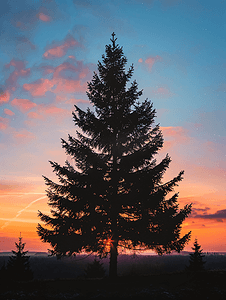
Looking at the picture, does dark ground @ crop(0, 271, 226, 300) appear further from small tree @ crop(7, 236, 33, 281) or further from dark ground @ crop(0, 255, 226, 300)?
small tree @ crop(7, 236, 33, 281)

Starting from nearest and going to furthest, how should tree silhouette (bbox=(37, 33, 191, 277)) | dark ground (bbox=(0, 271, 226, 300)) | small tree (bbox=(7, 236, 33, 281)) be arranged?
dark ground (bbox=(0, 271, 226, 300)), tree silhouette (bbox=(37, 33, 191, 277)), small tree (bbox=(7, 236, 33, 281))

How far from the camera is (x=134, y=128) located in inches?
667

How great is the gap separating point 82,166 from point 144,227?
5.60 metres

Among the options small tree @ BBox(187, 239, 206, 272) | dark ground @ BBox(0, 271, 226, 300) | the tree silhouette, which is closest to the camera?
dark ground @ BBox(0, 271, 226, 300)

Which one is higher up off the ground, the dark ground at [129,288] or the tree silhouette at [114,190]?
the tree silhouette at [114,190]

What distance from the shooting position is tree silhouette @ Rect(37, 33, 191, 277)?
14664 mm

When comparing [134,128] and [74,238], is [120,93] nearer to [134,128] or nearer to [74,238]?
[134,128]

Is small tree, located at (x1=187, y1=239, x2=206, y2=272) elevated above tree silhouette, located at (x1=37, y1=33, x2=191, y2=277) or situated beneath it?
situated beneath

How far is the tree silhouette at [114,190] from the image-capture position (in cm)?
1466

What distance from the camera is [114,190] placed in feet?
51.5

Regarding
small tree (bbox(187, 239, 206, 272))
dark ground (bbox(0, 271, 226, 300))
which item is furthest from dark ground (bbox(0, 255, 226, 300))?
small tree (bbox(187, 239, 206, 272))

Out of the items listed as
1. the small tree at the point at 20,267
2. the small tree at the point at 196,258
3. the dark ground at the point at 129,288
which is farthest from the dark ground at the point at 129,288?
the small tree at the point at 196,258

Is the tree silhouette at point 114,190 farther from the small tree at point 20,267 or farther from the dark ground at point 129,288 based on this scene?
the small tree at point 20,267

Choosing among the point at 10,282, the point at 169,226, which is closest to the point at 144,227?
the point at 169,226
